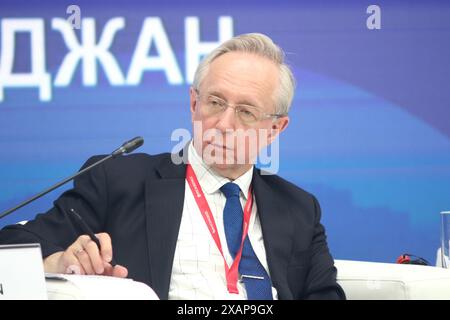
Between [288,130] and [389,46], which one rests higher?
[389,46]

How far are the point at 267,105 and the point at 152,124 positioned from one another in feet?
4.68

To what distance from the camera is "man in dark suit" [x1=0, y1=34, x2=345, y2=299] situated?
248 cm

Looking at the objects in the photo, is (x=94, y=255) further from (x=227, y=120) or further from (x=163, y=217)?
(x=227, y=120)

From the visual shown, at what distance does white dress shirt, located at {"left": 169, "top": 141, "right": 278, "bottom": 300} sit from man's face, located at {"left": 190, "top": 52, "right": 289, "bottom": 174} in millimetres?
69

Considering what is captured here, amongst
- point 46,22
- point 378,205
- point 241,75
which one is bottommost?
point 378,205

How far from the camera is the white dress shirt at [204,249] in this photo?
2.47m

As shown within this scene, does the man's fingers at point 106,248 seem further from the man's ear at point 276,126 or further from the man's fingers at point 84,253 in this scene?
the man's ear at point 276,126

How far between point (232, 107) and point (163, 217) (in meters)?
0.44

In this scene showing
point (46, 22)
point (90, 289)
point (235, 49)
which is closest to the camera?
point (90, 289)

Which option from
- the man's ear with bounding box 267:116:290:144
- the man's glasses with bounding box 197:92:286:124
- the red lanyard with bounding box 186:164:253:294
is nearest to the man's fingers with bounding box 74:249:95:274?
the red lanyard with bounding box 186:164:253:294

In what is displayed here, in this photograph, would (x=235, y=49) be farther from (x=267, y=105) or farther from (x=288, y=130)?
(x=288, y=130)

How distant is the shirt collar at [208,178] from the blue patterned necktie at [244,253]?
4 cm
